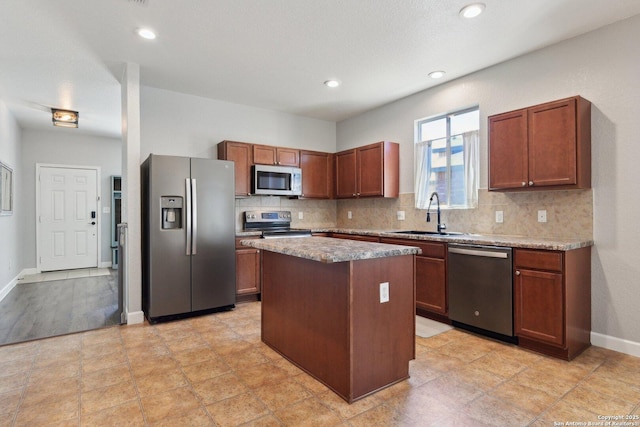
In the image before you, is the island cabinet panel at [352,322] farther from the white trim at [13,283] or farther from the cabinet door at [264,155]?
the white trim at [13,283]

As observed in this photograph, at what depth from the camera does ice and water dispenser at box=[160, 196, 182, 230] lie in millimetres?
3570

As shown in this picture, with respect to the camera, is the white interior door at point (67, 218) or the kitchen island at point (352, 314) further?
the white interior door at point (67, 218)

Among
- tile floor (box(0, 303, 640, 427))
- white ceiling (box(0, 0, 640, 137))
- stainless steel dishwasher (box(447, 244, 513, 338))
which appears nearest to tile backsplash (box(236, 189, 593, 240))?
stainless steel dishwasher (box(447, 244, 513, 338))

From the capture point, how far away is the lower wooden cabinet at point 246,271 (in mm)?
4215

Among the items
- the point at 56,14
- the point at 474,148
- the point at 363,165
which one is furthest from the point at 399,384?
the point at 56,14

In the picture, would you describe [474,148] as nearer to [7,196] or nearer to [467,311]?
[467,311]

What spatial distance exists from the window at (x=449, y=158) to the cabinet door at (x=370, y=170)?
18.7 inches

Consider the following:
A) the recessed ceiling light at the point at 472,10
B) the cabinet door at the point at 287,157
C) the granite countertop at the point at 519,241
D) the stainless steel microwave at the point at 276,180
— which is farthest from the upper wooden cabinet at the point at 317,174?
the recessed ceiling light at the point at 472,10

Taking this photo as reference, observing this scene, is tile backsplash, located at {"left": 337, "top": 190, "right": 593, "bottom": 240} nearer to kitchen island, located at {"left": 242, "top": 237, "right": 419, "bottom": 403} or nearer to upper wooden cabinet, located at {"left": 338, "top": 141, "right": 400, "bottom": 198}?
upper wooden cabinet, located at {"left": 338, "top": 141, "right": 400, "bottom": 198}

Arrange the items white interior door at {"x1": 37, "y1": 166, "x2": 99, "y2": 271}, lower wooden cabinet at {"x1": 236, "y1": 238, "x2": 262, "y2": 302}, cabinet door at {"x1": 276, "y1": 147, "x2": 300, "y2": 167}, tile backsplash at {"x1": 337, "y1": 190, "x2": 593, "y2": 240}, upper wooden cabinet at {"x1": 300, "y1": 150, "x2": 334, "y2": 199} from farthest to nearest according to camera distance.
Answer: white interior door at {"x1": 37, "y1": 166, "x2": 99, "y2": 271} < upper wooden cabinet at {"x1": 300, "y1": 150, "x2": 334, "y2": 199} < cabinet door at {"x1": 276, "y1": 147, "x2": 300, "y2": 167} < lower wooden cabinet at {"x1": 236, "y1": 238, "x2": 262, "y2": 302} < tile backsplash at {"x1": 337, "y1": 190, "x2": 593, "y2": 240}

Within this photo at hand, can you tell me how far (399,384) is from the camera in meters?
2.23

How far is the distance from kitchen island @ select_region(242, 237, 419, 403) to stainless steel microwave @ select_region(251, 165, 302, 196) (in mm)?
2176

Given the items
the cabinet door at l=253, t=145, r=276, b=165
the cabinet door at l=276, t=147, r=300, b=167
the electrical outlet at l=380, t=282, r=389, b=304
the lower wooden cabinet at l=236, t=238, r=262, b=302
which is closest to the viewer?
the electrical outlet at l=380, t=282, r=389, b=304

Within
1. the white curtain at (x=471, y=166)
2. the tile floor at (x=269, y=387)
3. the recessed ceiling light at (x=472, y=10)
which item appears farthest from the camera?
the white curtain at (x=471, y=166)
